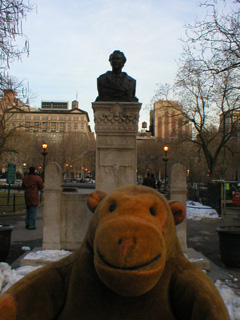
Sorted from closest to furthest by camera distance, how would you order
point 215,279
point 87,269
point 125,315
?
point 125,315 < point 87,269 < point 215,279

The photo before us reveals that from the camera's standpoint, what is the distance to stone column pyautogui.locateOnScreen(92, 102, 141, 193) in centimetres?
625

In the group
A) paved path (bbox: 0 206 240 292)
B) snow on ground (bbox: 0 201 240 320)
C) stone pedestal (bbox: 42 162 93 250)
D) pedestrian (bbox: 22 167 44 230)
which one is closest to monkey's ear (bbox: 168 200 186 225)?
snow on ground (bbox: 0 201 240 320)

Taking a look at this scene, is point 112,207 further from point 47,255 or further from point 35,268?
point 47,255

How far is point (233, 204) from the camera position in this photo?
15.3m

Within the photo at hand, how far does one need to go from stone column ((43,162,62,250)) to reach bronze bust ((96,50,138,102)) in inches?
87.4

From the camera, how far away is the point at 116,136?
6.28m

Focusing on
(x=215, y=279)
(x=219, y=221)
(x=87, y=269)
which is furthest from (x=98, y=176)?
(x=219, y=221)

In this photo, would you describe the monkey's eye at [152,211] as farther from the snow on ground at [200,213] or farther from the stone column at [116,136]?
the snow on ground at [200,213]

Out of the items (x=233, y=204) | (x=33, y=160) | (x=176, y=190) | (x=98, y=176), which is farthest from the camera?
(x=33, y=160)

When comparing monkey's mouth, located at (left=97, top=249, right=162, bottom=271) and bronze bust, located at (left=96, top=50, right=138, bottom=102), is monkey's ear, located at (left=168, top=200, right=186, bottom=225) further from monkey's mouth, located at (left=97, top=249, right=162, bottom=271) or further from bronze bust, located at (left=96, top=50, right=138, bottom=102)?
bronze bust, located at (left=96, top=50, right=138, bottom=102)

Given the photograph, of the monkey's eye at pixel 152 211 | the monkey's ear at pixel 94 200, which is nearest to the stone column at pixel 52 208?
the monkey's ear at pixel 94 200

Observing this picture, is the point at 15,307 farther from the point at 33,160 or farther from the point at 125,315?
the point at 33,160

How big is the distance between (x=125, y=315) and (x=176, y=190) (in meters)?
4.37

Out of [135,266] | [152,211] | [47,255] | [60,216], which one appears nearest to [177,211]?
[152,211]
